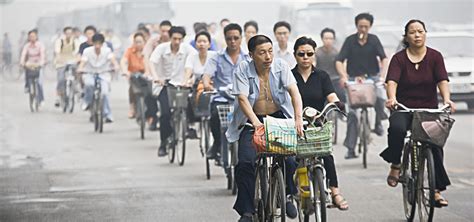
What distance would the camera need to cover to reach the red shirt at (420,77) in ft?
32.2

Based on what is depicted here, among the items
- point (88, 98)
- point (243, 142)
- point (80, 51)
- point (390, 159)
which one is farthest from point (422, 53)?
point (80, 51)

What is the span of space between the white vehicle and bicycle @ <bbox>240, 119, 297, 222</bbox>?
13.9 m

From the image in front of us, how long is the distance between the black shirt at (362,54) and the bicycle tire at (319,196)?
22.2 feet

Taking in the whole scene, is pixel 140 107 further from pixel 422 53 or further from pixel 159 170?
pixel 422 53

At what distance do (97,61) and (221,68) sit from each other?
8.83m

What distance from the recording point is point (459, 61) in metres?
23.4

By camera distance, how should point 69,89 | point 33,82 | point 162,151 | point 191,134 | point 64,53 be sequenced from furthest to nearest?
1. point 33,82
2. point 64,53
3. point 69,89
4. point 162,151
5. point 191,134

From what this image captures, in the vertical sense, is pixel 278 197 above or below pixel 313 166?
below

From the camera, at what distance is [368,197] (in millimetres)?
11672

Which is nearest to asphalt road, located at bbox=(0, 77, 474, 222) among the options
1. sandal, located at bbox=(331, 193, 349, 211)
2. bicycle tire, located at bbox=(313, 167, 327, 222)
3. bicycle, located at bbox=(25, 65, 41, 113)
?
sandal, located at bbox=(331, 193, 349, 211)

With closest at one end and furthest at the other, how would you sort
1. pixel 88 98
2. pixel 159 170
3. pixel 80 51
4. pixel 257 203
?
pixel 257 203 → pixel 159 170 → pixel 88 98 → pixel 80 51

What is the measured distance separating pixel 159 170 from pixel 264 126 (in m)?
6.42

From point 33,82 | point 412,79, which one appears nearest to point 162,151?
point 412,79

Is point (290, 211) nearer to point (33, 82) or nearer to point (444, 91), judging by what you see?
point (444, 91)
